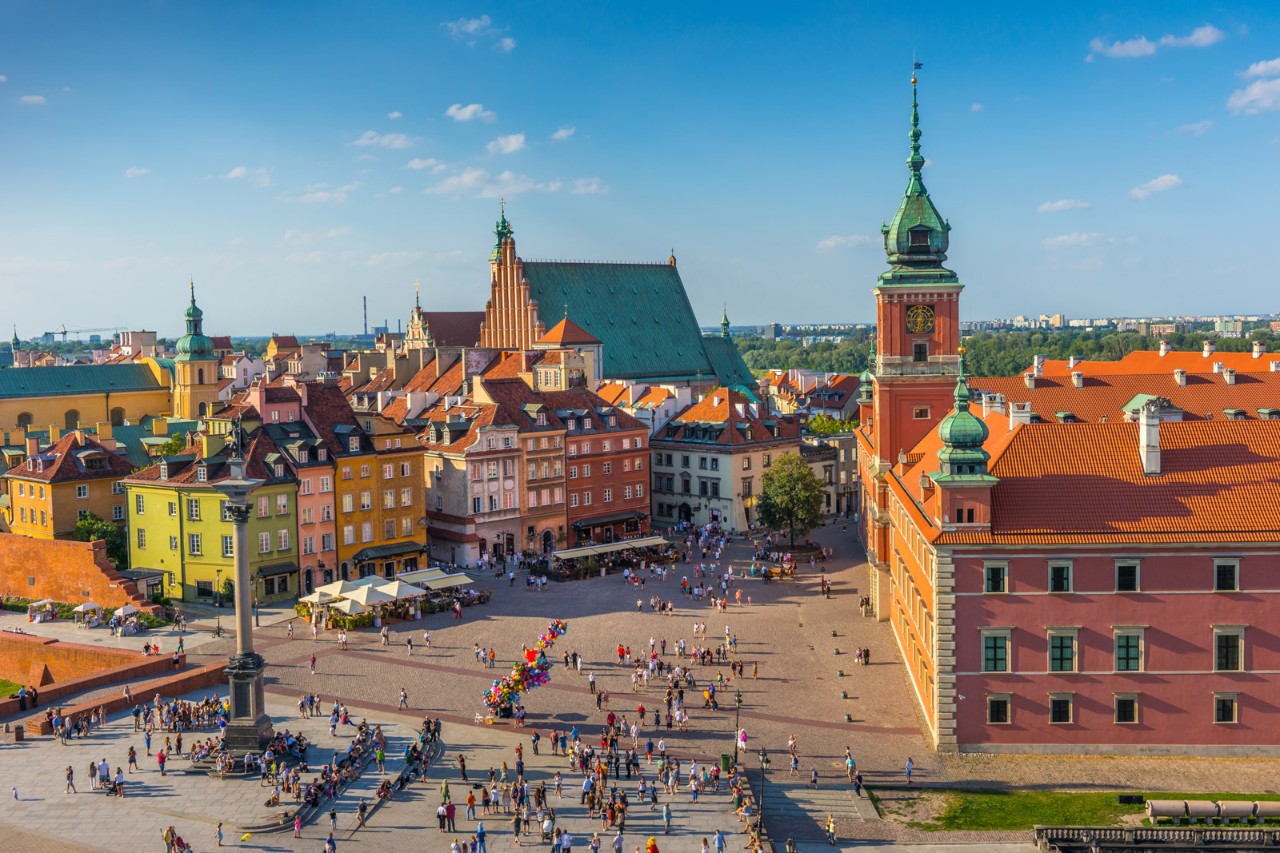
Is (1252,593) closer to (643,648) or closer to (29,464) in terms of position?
(643,648)

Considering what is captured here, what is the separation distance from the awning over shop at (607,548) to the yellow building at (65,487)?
88.8 feet

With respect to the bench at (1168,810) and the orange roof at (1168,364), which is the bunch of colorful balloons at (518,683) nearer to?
the bench at (1168,810)

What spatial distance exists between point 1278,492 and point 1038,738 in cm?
1188

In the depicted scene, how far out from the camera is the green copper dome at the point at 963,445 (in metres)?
44.2

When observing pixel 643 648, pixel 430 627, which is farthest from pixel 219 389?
pixel 643 648

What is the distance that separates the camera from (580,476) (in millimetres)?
90188

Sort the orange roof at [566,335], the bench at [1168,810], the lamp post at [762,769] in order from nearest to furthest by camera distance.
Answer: the bench at [1168,810] < the lamp post at [762,769] < the orange roof at [566,335]

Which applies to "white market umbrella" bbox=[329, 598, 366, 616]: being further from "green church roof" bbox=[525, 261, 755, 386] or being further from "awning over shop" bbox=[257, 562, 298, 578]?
"green church roof" bbox=[525, 261, 755, 386]

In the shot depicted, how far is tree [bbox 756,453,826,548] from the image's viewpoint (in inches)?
3246

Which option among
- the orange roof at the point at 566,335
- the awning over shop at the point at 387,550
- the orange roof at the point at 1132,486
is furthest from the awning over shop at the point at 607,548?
the orange roof at the point at 1132,486

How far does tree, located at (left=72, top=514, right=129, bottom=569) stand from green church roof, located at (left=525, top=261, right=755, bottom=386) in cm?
5184

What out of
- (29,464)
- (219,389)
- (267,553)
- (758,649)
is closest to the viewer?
(758,649)

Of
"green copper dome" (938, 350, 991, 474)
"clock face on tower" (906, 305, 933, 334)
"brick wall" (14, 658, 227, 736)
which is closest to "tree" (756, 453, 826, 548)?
"clock face on tower" (906, 305, 933, 334)

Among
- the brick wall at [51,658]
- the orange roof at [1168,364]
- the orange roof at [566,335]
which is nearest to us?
the brick wall at [51,658]
